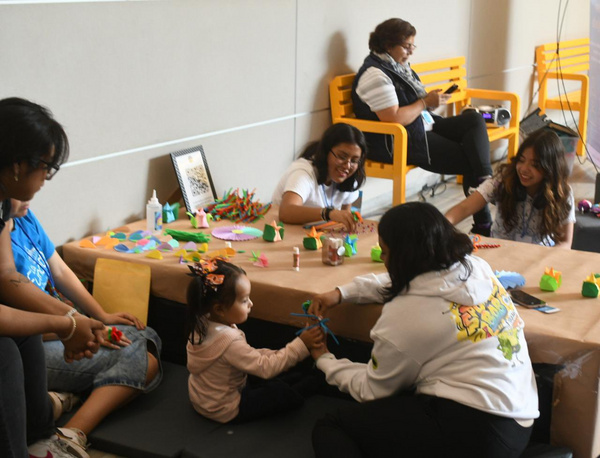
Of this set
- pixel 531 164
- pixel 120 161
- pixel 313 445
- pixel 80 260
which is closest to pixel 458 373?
pixel 313 445

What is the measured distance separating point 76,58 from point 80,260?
0.77 meters

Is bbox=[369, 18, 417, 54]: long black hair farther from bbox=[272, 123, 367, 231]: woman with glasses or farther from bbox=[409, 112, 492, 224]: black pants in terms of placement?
bbox=[272, 123, 367, 231]: woman with glasses

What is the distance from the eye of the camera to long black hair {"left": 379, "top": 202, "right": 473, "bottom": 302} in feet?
6.72

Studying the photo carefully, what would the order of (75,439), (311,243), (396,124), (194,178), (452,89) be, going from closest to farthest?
(75,439) → (311,243) → (194,178) → (396,124) → (452,89)

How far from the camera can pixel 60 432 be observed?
2252 mm

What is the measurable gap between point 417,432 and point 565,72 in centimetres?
596

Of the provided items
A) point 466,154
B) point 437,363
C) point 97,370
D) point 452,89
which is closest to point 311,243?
point 97,370

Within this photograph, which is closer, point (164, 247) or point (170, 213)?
point (164, 247)

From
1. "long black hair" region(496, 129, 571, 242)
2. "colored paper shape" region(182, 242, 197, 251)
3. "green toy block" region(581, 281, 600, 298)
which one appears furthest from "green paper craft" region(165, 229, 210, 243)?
"green toy block" region(581, 281, 600, 298)

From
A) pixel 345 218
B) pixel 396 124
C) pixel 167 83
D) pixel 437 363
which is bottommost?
pixel 437 363

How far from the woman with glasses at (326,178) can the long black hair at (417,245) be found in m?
1.04

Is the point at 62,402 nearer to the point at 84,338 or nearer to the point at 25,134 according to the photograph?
the point at 84,338

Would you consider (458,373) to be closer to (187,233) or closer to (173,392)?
(173,392)

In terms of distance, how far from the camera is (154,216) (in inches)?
128
